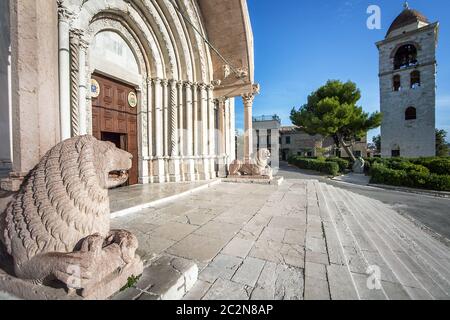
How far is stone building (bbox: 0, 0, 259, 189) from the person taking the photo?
1915 millimetres

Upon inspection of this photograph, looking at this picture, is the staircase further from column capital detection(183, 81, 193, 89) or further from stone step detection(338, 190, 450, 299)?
column capital detection(183, 81, 193, 89)

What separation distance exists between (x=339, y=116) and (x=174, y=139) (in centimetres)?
1823

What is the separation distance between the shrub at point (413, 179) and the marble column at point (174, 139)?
40.3ft

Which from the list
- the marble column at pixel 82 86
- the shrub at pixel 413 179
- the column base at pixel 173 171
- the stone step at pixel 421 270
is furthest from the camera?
the shrub at pixel 413 179

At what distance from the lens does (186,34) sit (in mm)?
7684

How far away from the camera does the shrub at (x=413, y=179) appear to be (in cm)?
923

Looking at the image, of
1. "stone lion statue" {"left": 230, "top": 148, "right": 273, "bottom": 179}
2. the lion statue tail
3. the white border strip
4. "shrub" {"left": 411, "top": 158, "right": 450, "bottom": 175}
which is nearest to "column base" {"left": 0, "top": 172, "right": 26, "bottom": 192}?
the lion statue tail

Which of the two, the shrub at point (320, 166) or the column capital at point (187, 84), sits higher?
the column capital at point (187, 84)

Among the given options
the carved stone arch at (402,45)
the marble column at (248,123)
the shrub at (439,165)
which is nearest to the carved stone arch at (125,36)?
the marble column at (248,123)

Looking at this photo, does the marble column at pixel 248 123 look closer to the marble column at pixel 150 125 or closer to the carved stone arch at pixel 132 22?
the carved stone arch at pixel 132 22

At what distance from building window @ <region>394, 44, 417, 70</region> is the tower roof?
97.3 inches

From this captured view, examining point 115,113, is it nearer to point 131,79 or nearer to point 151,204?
point 131,79
